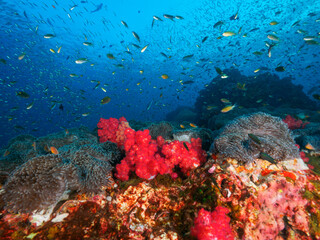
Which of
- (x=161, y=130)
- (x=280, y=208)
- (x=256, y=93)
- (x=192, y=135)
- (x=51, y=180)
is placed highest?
(x=51, y=180)

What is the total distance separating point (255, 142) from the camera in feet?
9.08

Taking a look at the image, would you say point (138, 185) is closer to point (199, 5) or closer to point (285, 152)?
point (285, 152)

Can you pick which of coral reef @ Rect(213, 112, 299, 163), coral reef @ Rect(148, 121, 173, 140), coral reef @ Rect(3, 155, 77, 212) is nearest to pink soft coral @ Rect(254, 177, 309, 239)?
coral reef @ Rect(213, 112, 299, 163)

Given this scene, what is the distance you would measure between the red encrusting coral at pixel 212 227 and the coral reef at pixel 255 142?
116 cm

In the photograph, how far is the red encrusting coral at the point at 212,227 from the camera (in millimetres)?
1672

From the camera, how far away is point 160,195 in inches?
96.8

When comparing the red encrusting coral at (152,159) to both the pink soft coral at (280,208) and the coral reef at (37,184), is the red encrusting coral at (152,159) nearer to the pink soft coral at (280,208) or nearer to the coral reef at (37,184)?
the coral reef at (37,184)

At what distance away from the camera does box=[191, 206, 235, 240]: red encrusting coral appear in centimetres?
167

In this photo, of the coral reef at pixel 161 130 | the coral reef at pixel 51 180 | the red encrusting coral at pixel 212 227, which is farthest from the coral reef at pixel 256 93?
the red encrusting coral at pixel 212 227

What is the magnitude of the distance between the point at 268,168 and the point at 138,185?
245cm

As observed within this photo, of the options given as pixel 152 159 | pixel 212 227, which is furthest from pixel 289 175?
pixel 152 159

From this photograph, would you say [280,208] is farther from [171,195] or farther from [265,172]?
[171,195]

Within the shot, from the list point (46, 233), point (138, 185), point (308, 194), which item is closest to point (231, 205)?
point (308, 194)

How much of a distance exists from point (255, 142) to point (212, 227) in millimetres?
1876
